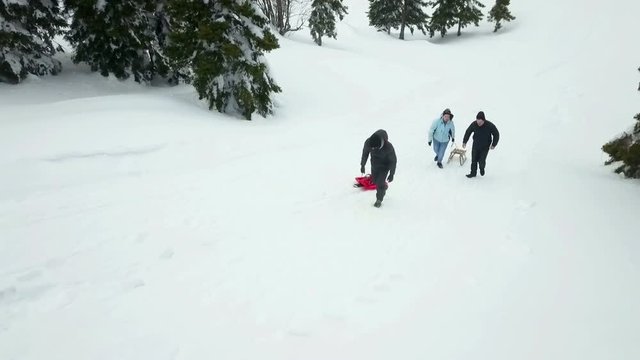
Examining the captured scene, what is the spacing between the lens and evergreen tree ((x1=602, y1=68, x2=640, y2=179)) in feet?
31.7

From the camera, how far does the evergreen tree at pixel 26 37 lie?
40.8 ft

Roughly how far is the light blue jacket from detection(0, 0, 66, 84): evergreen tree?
13826 millimetres

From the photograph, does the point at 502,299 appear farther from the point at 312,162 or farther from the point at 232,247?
the point at 312,162

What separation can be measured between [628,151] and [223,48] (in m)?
12.5

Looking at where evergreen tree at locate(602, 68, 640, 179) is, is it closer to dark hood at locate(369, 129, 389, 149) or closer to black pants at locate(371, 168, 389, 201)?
black pants at locate(371, 168, 389, 201)

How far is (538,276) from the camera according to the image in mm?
6086

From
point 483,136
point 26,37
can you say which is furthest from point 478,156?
point 26,37

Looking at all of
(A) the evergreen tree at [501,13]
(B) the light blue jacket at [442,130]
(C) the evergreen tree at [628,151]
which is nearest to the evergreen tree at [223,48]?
(B) the light blue jacket at [442,130]

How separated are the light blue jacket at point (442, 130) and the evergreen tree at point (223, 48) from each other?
666 cm

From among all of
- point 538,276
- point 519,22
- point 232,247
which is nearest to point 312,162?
point 232,247

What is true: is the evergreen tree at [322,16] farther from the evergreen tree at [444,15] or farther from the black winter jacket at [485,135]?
the black winter jacket at [485,135]

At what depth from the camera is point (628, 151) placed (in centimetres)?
978

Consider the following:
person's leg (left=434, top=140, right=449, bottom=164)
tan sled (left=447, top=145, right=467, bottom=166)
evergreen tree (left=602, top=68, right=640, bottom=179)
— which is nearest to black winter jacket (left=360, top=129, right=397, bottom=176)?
person's leg (left=434, top=140, right=449, bottom=164)

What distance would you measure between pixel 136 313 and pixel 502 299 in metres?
5.09
